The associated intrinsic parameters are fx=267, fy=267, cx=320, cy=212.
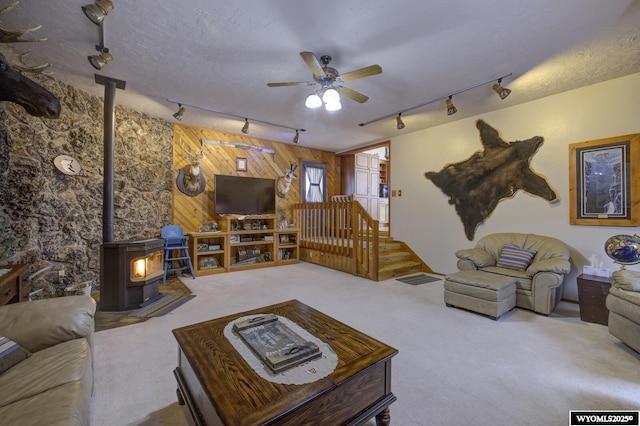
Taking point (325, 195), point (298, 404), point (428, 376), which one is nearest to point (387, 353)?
point (298, 404)

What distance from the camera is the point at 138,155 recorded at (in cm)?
442

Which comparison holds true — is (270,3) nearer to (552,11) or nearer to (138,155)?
(552,11)

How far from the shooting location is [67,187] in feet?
11.5

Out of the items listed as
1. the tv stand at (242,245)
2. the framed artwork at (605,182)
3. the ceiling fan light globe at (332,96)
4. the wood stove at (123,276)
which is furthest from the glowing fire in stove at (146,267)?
the framed artwork at (605,182)

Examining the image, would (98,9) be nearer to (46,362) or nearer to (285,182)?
(46,362)

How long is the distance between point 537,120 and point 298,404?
472 centimetres

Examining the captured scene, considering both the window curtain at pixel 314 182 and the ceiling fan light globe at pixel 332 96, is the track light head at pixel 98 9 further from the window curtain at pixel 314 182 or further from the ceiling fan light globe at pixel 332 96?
the window curtain at pixel 314 182

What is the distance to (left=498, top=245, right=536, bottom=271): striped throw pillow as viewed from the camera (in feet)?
11.4

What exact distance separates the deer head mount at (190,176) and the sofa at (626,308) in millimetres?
5690

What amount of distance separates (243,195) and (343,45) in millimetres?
3747

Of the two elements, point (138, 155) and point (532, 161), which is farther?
point (138, 155)

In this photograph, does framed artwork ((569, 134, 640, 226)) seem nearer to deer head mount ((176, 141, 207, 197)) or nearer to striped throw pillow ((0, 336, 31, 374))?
striped throw pillow ((0, 336, 31, 374))

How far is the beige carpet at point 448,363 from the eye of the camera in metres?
1.61

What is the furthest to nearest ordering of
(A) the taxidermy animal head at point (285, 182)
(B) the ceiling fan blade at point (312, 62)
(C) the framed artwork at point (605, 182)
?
(A) the taxidermy animal head at point (285, 182) < (C) the framed artwork at point (605, 182) < (B) the ceiling fan blade at point (312, 62)
